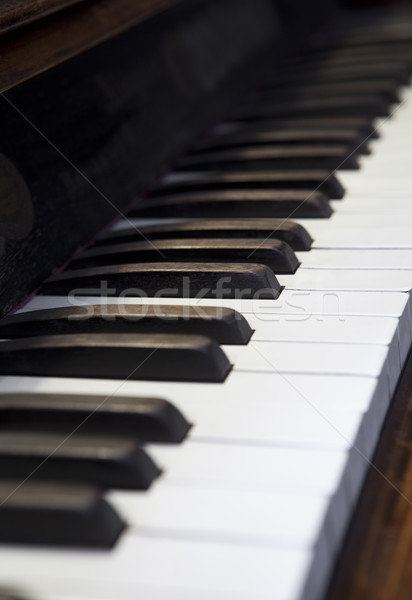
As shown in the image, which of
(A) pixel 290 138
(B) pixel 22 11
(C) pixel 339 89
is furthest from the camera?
(C) pixel 339 89

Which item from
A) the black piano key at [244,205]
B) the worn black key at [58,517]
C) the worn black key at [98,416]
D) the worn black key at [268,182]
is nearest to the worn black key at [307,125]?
the worn black key at [268,182]

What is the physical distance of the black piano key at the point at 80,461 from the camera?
31.1 inches

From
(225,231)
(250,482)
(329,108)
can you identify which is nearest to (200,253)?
(225,231)

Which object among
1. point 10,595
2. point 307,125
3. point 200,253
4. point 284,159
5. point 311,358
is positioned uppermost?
point 307,125

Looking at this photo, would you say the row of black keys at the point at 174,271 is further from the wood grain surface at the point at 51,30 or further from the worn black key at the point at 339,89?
the wood grain surface at the point at 51,30

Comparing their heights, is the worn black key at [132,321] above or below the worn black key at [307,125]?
below

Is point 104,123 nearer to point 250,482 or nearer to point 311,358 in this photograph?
point 311,358

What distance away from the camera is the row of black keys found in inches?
31.1

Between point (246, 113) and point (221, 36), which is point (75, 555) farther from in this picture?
point (221, 36)

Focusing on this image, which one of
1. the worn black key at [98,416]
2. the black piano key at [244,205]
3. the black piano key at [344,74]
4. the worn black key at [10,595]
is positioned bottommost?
the worn black key at [10,595]

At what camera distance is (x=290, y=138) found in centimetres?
170

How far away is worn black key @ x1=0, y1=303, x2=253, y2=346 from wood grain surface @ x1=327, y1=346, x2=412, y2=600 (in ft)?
0.76

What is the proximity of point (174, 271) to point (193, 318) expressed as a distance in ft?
0.51

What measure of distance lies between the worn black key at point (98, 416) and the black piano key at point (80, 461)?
0.02 metres
